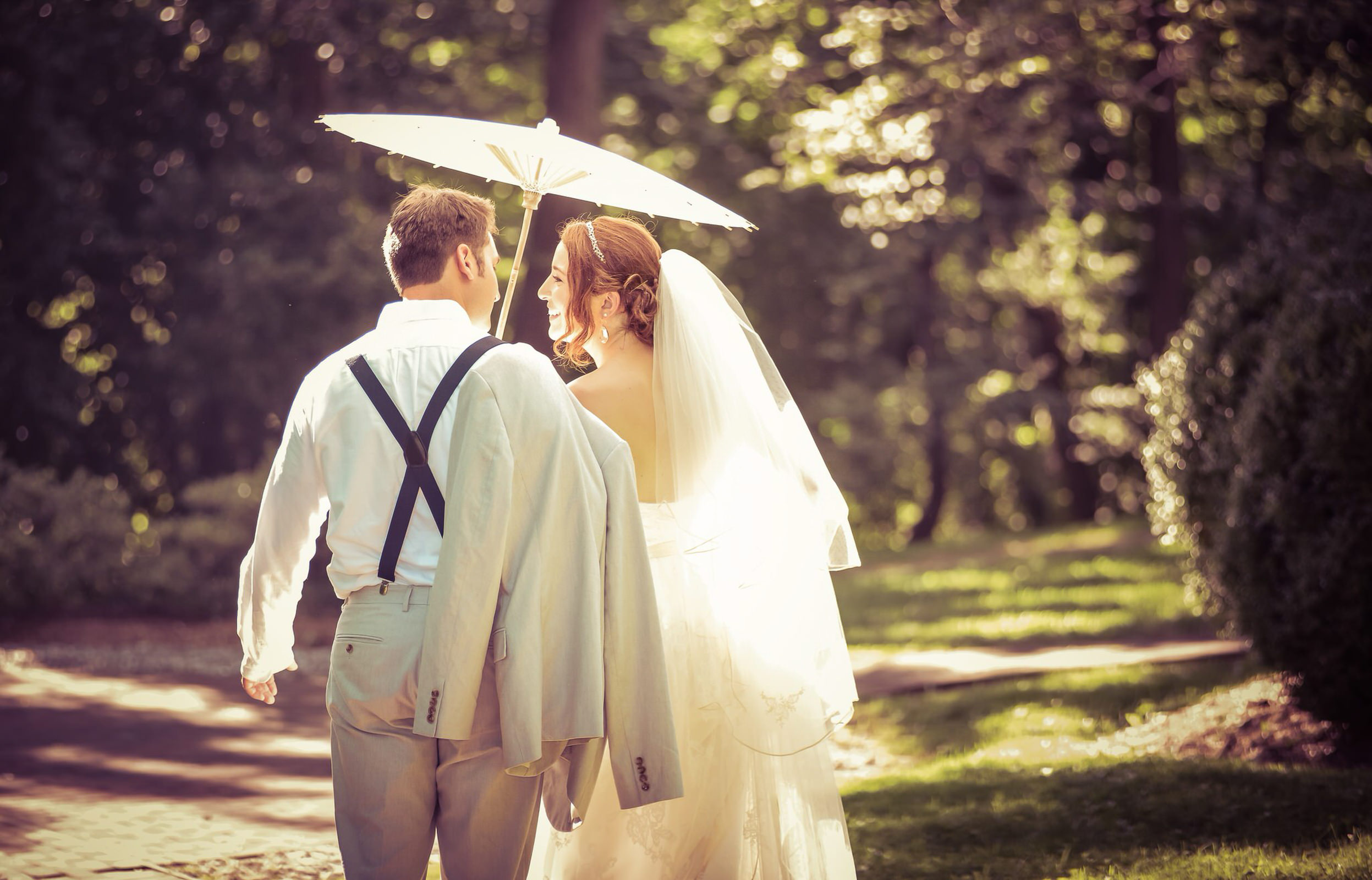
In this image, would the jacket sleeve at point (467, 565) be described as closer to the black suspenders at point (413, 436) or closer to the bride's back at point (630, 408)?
the black suspenders at point (413, 436)

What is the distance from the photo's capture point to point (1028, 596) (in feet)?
45.0

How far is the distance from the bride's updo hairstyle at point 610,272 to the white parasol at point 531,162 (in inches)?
4.1

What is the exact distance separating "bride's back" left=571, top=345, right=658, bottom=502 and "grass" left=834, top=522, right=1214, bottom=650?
5967 millimetres

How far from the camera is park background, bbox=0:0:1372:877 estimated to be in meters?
6.72

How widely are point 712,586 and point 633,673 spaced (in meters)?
0.97

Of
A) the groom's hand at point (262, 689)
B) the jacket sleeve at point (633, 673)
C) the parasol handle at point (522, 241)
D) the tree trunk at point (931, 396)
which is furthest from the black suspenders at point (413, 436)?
the tree trunk at point (931, 396)

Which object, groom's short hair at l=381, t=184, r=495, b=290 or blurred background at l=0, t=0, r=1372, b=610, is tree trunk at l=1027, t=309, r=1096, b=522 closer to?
blurred background at l=0, t=0, r=1372, b=610

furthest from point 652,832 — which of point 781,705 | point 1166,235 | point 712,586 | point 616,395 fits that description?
point 1166,235

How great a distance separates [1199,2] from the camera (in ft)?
34.9

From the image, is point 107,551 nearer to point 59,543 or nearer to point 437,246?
point 59,543

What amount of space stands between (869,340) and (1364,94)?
13901mm

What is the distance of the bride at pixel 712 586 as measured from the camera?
13.3 ft

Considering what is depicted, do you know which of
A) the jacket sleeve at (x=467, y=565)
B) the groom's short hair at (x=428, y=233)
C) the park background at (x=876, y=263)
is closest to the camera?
the jacket sleeve at (x=467, y=565)

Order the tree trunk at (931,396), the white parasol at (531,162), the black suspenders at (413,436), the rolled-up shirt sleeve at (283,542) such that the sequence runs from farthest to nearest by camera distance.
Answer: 1. the tree trunk at (931,396)
2. the white parasol at (531,162)
3. the rolled-up shirt sleeve at (283,542)
4. the black suspenders at (413,436)
